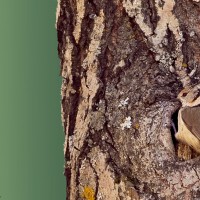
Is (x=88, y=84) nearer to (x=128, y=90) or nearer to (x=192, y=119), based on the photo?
(x=128, y=90)

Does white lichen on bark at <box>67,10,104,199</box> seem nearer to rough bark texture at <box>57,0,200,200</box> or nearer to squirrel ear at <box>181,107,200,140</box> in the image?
rough bark texture at <box>57,0,200,200</box>

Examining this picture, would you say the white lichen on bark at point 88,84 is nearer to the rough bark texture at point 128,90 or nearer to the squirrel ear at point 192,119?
the rough bark texture at point 128,90

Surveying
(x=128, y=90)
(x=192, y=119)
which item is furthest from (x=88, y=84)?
(x=192, y=119)

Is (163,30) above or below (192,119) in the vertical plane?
above

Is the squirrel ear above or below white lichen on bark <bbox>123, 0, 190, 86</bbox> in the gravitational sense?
below

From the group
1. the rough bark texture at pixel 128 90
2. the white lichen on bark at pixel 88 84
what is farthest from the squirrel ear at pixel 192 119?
the white lichen on bark at pixel 88 84

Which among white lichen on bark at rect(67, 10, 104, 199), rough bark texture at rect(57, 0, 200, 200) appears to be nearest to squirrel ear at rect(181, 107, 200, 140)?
rough bark texture at rect(57, 0, 200, 200)

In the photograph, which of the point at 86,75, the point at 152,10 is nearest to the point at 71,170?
the point at 86,75

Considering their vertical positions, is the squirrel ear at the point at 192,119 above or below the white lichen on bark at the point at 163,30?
below
